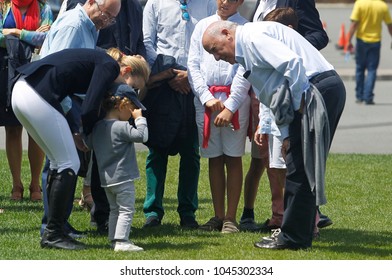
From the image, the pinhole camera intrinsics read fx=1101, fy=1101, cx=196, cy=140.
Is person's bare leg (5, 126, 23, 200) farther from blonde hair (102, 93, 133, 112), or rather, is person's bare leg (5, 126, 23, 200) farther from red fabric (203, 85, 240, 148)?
blonde hair (102, 93, 133, 112)

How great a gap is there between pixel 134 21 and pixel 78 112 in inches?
44.8

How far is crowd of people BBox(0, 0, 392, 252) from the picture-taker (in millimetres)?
7250

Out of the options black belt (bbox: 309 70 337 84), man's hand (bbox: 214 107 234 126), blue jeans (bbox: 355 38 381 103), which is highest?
black belt (bbox: 309 70 337 84)

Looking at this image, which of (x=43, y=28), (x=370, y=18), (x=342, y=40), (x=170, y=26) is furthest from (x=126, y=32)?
(x=342, y=40)

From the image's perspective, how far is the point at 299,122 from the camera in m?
7.41

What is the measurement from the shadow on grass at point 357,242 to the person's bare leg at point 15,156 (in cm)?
293

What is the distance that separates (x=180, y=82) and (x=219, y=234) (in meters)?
1.25

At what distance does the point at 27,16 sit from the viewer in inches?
382

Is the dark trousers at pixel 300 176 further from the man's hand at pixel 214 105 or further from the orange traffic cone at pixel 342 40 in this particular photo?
the orange traffic cone at pixel 342 40

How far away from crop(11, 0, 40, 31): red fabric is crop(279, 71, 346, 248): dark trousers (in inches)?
127

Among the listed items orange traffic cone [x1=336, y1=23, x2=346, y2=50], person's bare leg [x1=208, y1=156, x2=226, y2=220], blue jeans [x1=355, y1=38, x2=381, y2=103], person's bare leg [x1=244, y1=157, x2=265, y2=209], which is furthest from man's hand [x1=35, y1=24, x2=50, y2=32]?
orange traffic cone [x1=336, y1=23, x2=346, y2=50]

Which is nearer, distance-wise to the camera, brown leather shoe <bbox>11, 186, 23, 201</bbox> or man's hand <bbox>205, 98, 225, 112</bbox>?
man's hand <bbox>205, 98, 225, 112</bbox>

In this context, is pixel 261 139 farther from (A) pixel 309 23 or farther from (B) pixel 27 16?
(B) pixel 27 16

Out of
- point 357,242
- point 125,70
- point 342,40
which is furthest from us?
point 342,40
